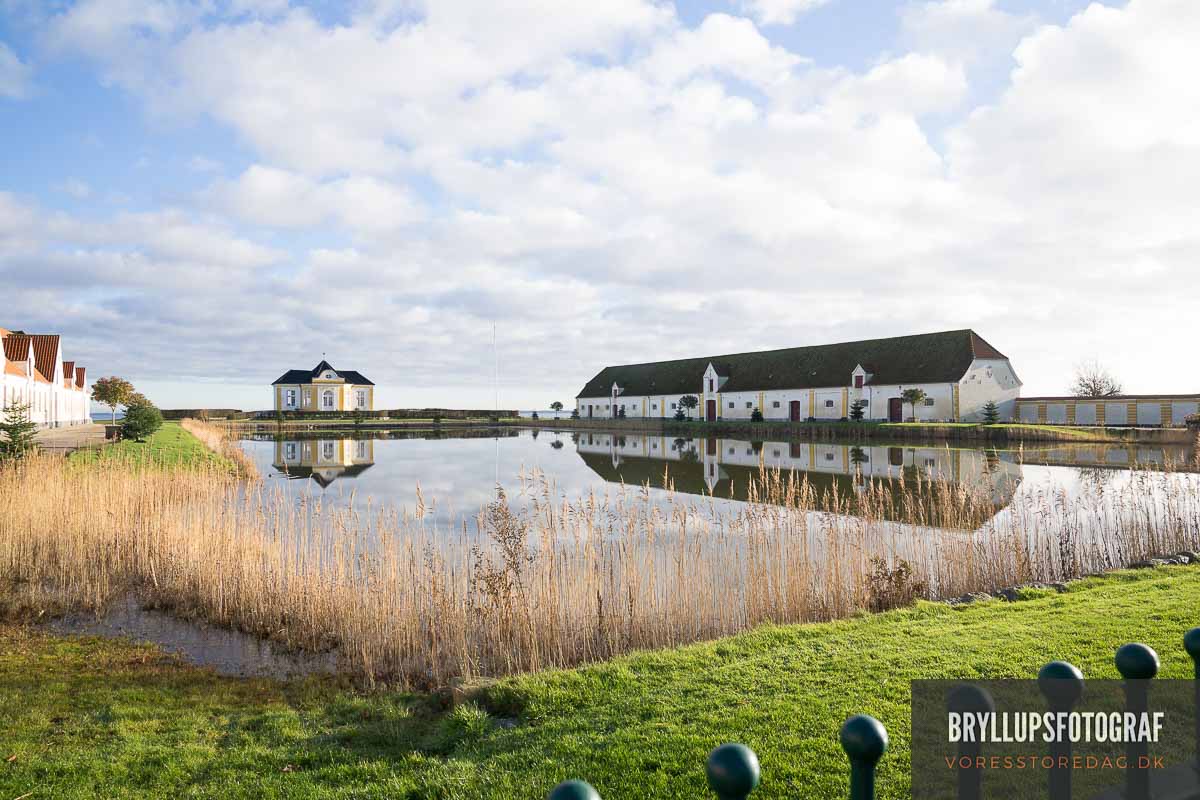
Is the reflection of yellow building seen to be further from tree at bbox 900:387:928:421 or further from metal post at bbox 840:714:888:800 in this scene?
tree at bbox 900:387:928:421

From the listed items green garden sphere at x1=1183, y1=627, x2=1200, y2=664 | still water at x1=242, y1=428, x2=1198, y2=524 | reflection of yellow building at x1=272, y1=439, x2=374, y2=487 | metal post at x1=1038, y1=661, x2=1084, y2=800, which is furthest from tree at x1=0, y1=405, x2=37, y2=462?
green garden sphere at x1=1183, y1=627, x2=1200, y2=664

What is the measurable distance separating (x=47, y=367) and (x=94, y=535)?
37.7 m

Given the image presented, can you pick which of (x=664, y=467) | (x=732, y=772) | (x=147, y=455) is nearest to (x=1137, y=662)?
(x=732, y=772)

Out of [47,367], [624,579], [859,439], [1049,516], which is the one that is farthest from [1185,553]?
[47,367]

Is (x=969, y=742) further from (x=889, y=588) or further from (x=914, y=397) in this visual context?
(x=914, y=397)

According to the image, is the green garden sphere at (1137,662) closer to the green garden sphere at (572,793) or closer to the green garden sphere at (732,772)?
the green garden sphere at (732,772)

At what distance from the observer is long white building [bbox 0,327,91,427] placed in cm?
2969

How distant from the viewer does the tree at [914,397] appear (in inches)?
1613

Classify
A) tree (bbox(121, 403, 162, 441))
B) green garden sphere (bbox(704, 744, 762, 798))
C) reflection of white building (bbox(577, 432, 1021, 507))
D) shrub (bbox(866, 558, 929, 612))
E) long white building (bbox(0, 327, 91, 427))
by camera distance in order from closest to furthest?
green garden sphere (bbox(704, 744, 762, 798))
shrub (bbox(866, 558, 929, 612))
reflection of white building (bbox(577, 432, 1021, 507))
tree (bbox(121, 403, 162, 441))
long white building (bbox(0, 327, 91, 427))

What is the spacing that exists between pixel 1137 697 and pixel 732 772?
1350 millimetres

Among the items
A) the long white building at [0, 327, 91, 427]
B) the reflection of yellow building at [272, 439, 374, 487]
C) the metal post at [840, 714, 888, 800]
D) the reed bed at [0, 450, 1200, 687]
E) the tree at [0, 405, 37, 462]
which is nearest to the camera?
the metal post at [840, 714, 888, 800]

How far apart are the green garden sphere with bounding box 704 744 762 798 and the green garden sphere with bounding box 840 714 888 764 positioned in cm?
30

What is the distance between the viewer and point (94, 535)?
9.40 meters

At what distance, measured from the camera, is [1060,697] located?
1.69 m
